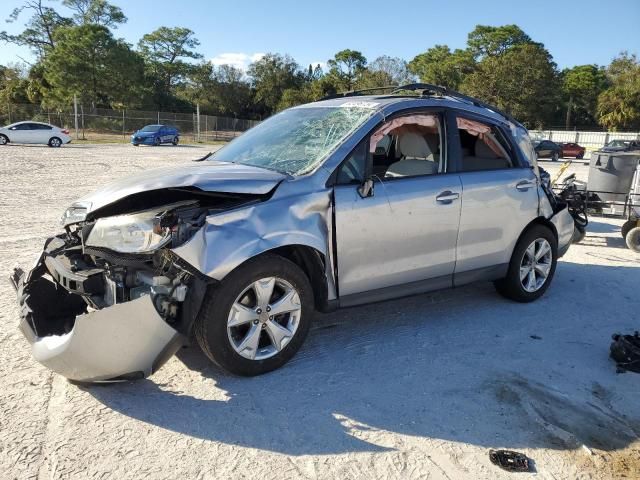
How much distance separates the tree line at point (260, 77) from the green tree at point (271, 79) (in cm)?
14

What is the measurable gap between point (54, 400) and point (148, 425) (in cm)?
67

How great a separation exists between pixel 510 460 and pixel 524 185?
290 cm

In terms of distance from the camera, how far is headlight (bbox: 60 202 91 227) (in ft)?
12.0

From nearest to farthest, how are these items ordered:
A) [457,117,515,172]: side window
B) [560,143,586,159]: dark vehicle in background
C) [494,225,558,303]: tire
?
[457,117,515,172]: side window < [494,225,558,303]: tire < [560,143,586,159]: dark vehicle in background

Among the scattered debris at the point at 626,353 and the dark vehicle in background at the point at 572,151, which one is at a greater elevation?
the dark vehicle in background at the point at 572,151

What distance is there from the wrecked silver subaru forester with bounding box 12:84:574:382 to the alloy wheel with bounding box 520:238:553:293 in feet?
0.32

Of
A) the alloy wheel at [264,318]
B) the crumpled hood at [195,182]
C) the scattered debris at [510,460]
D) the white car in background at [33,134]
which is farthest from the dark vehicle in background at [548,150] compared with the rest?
the scattered debris at [510,460]

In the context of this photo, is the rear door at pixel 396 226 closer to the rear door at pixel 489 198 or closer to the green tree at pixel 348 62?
the rear door at pixel 489 198

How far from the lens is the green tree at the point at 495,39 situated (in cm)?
8100

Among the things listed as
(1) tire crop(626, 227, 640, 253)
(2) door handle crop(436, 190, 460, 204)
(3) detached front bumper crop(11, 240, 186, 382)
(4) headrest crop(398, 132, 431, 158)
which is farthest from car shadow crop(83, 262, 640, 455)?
(1) tire crop(626, 227, 640, 253)

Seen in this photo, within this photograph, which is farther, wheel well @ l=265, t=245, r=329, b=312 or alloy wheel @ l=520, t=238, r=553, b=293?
alloy wheel @ l=520, t=238, r=553, b=293

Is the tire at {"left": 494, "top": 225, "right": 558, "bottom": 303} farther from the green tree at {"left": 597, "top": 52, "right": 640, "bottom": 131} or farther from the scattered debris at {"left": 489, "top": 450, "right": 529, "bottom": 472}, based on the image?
the green tree at {"left": 597, "top": 52, "right": 640, "bottom": 131}

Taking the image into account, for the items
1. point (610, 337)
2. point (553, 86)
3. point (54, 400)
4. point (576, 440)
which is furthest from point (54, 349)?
point (553, 86)

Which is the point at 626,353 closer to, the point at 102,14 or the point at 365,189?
the point at 365,189
